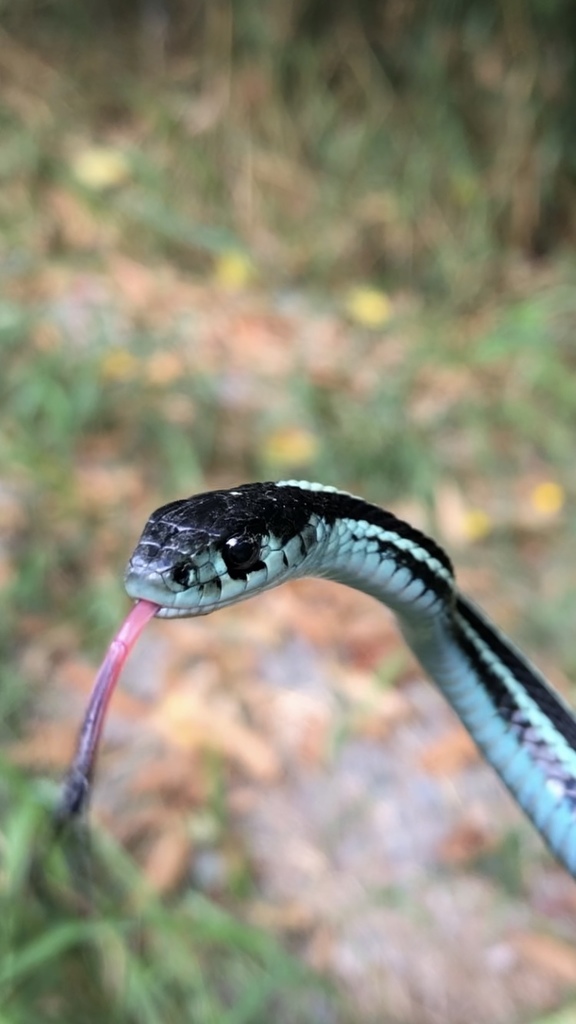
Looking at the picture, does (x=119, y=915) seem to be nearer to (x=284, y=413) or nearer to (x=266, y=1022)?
(x=266, y=1022)

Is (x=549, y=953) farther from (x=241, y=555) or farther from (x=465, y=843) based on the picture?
(x=241, y=555)

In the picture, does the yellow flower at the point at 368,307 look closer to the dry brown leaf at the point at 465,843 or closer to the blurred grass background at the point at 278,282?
the blurred grass background at the point at 278,282

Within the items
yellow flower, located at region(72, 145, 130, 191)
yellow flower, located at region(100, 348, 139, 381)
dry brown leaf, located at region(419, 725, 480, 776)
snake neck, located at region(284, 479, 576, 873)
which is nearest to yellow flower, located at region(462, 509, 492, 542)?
dry brown leaf, located at region(419, 725, 480, 776)

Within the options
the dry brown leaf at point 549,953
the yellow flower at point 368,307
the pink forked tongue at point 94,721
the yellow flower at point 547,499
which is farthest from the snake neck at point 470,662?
the yellow flower at point 368,307

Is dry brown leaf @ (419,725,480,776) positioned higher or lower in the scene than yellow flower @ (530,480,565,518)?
lower

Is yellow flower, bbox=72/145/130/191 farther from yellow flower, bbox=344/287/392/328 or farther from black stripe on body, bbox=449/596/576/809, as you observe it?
black stripe on body, bbox=449/596/576/809

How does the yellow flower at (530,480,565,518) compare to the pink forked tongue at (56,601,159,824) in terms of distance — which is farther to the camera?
the yellow flower at (530,480,565,518)

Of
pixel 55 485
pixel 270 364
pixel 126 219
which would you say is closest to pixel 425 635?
pixel 55 485

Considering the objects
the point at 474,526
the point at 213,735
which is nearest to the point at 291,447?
the point at 474,526
